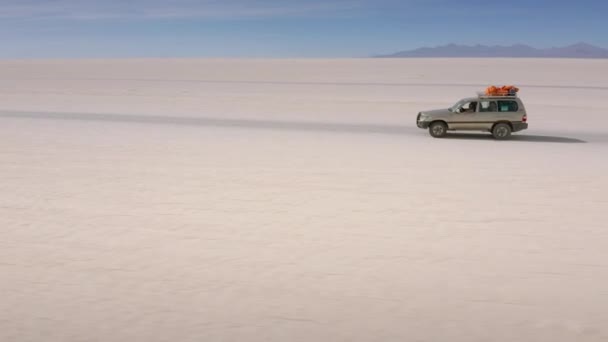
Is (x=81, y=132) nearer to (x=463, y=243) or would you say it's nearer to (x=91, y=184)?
(x=91, y=184)

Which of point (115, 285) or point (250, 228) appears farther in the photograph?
point (250, 228)

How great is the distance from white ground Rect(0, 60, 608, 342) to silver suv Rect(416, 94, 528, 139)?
4.20 ft

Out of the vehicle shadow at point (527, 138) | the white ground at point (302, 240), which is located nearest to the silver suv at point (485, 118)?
the vehicle shadow at point (527, 138)

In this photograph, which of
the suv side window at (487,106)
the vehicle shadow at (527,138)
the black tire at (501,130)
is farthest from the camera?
the suv side window at (487,106)

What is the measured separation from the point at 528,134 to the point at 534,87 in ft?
126

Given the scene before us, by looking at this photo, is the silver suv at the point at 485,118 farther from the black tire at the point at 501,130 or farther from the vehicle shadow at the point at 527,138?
the vehicle shadow at the point at 527,138

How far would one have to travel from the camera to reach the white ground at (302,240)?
21.0ft

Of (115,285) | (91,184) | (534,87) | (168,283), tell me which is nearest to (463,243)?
(168,283)

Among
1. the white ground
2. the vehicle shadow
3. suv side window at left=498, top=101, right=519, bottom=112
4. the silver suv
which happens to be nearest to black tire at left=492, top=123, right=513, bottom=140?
the silver suv

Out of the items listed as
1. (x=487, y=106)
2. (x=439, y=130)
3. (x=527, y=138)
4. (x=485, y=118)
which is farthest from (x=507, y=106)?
(x=439, y=130)

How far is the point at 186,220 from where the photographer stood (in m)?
10.4

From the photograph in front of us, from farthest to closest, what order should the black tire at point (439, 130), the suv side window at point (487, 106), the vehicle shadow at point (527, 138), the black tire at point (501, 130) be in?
the suv side window at point (487, 106), the black tire at point (439, 130), the black tire at point (501, 130), the vehicle shadow at point (527, 138)

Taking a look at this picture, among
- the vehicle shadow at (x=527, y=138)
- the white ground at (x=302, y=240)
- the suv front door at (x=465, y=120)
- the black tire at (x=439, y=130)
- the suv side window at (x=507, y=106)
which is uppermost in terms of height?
the suv side window at (x=507, y=106)

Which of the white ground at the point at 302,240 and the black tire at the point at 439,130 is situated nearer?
the white ground at the point at 302,240
